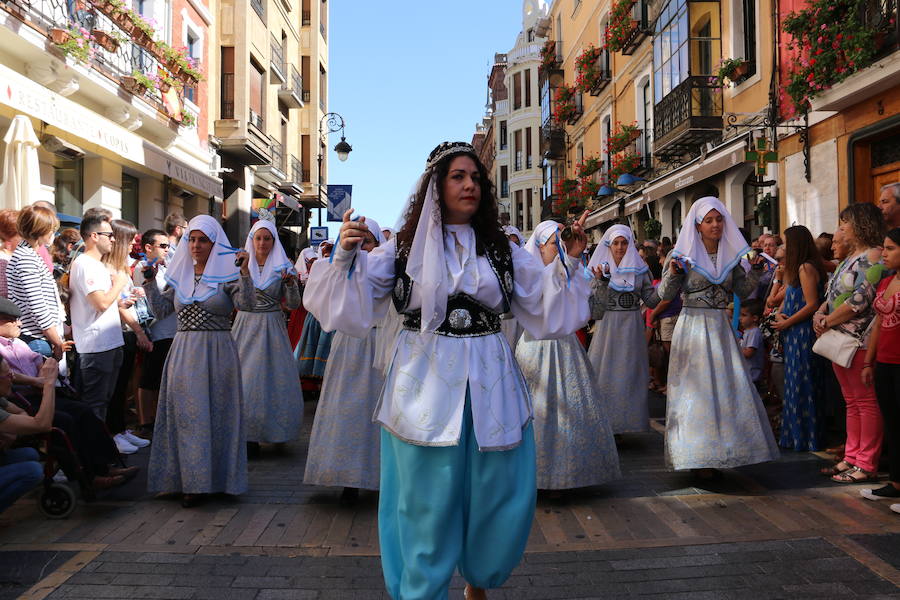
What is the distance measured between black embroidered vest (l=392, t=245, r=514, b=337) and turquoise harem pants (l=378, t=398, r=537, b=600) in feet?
0.95

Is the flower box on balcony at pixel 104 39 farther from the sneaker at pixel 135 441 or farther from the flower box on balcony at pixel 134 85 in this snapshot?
the sneaker at pixel 135 441

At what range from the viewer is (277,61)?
1040 inches

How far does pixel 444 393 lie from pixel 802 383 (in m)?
4.72

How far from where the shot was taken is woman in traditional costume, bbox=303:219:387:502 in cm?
511

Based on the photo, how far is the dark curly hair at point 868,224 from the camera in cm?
543

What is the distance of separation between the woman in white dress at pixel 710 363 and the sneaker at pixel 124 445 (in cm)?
456

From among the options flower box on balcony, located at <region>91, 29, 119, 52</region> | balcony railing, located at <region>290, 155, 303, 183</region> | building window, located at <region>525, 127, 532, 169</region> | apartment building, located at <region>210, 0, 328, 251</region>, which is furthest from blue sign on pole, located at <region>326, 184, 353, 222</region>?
building window, located at <region>525, 127, 532, 169</region>

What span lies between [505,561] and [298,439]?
190 inches

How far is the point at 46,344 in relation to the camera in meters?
5.62

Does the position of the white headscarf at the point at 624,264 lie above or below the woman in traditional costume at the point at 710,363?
above

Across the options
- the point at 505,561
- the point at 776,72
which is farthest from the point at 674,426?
the point at 776,72

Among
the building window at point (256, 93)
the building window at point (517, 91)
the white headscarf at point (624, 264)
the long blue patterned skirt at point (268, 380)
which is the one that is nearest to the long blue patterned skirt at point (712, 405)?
the white headscarf at point (624, 264)

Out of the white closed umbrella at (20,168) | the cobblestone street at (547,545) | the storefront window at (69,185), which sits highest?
the storefront window at (69,185)

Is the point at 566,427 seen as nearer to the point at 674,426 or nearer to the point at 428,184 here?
the point at 674,426
